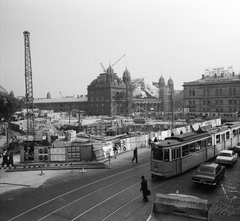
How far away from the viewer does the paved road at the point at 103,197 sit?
10.6 metres

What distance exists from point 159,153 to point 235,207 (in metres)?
5.05

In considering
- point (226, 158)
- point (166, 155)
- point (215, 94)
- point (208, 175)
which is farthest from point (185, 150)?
point (215, 94)

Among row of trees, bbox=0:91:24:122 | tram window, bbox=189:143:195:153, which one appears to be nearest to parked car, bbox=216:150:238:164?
tram window, bbox=189:143:195:153

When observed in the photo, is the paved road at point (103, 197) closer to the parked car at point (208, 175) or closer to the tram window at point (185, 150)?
the parked car at point (208, 175)

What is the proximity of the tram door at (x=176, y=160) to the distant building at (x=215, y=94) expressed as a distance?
6483 centimetres

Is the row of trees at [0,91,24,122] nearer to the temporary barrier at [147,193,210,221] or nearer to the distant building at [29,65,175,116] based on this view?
the temporary barrier at [147,193,210,221]

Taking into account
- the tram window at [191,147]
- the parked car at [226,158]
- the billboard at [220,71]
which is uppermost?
the billboard at [220,71]

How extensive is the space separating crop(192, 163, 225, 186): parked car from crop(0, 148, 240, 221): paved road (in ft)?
1.44

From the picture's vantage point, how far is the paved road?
1057cm

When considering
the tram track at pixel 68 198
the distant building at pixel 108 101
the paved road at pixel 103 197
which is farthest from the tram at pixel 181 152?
the distant building at pixel 108 101

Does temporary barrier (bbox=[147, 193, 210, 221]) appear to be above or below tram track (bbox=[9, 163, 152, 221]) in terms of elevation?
above

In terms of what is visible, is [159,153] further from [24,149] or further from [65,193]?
[24,149]

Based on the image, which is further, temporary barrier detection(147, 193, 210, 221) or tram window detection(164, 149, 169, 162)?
tram window detection(164, 149, 169, 162)

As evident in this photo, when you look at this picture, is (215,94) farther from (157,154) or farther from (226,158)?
(157,154)
